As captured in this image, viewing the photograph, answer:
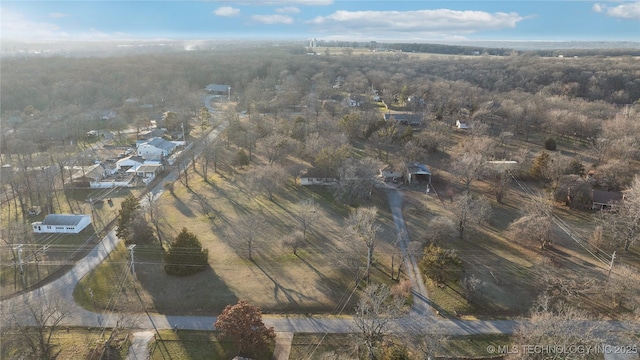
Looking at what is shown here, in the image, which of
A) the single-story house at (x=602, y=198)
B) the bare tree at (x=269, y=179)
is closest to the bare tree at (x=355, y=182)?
the bare tree at (x=269, y=179)

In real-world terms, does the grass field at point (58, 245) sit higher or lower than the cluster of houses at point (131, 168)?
lower

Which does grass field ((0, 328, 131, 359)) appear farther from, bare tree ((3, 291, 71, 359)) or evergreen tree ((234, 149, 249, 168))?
evergreen tree ((234, 149, 249, 168))

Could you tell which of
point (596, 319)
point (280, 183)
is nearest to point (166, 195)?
point (280, 183)

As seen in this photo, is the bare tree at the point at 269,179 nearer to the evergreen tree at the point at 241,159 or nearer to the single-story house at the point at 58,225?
the evergreen tree at the point at 241,159

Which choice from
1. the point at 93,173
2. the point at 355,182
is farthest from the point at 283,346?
the point at 93,173

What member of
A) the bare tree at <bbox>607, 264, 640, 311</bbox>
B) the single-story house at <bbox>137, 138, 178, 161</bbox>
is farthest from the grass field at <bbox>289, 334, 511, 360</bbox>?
the single-story house at <bbox>137, 138, 178, 161</bbox>

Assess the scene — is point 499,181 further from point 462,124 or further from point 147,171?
point 147,171
